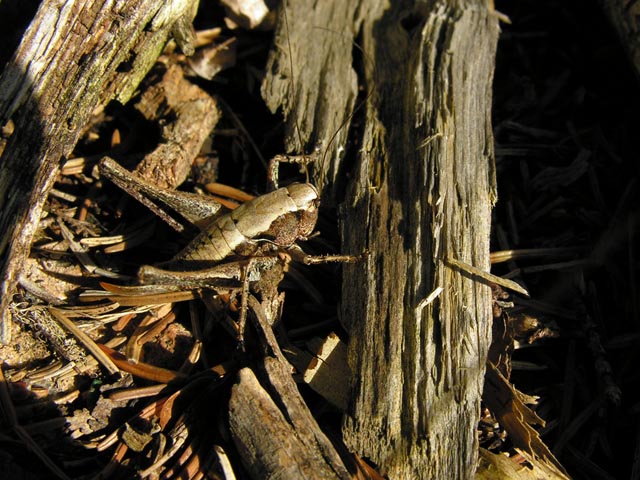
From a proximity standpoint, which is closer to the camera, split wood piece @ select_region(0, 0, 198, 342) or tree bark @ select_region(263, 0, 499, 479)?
tree bark @ select_region(263, 0, 499, 479)

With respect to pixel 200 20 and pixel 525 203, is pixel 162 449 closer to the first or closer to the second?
pixel 525 203

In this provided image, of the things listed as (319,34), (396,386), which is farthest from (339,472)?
(319,34)

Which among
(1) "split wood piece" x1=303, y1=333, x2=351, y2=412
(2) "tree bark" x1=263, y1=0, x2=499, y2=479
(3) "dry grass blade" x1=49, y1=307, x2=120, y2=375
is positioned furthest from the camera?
(3) "dry grass blade" x1=49, y1=307, x2=120, y2=375

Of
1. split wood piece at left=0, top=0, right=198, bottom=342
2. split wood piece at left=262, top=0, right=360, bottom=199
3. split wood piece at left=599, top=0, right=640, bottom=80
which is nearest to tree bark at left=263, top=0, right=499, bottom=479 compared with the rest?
split wood piece at left=262, top=0, right=360, bottom=199

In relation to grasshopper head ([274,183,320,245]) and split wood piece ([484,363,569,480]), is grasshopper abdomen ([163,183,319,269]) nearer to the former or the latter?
grasshopper head ([274,183,320,245])

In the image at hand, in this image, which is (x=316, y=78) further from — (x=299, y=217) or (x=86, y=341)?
(x=86, y=341)

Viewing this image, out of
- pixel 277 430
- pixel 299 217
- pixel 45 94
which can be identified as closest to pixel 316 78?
pixel 299 217

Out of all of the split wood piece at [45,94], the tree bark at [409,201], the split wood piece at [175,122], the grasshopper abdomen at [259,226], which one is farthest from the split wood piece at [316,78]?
the split wood piece at [45,94]
